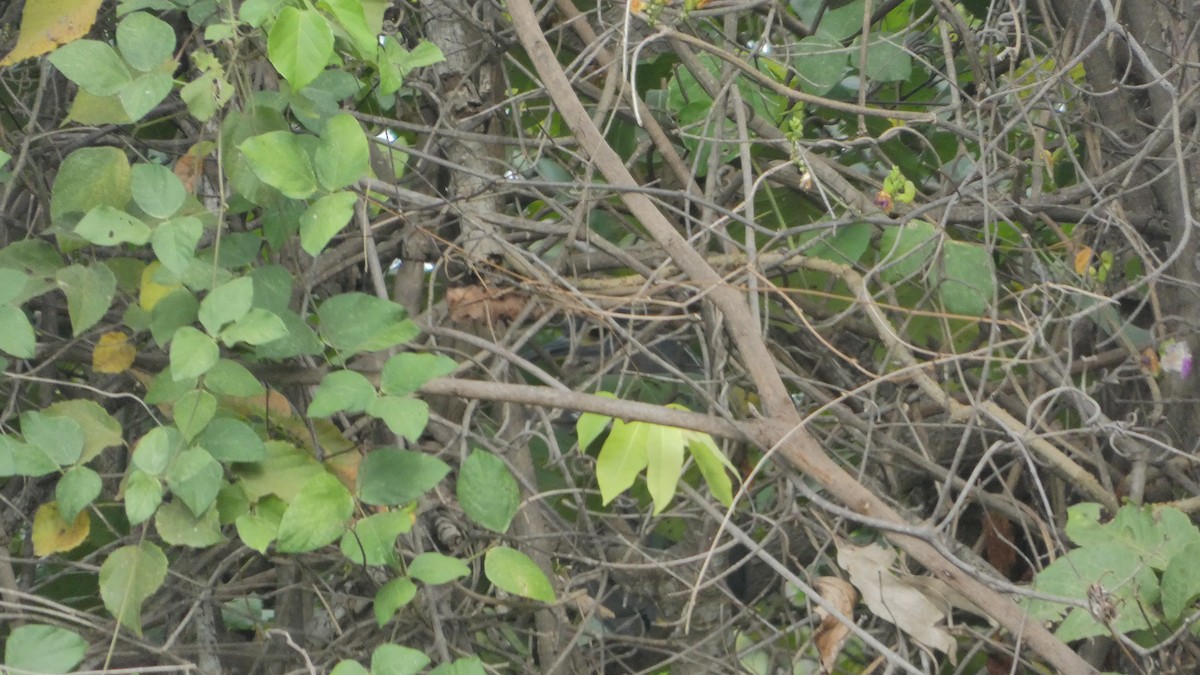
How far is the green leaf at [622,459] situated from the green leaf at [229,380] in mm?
337

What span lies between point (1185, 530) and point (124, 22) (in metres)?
1.14

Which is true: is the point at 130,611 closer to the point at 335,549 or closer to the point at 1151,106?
the point at 335,549

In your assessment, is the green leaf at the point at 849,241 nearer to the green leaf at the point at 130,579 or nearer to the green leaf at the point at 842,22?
the green leaf at the point at 842,22

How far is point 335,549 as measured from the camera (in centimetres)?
131

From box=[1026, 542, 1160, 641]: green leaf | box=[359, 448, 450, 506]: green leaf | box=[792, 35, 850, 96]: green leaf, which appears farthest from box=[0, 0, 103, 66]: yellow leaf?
box=[1026, 542, 1160, 641]: green leaf

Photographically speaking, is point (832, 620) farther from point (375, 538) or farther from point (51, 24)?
point (51, 24)

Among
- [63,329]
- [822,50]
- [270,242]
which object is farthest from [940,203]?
[63,329]

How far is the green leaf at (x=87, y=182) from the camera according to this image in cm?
112

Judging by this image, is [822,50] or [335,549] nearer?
[335,549]

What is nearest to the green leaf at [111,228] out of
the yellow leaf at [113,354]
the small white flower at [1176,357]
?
the yellow leaf at [113,354]

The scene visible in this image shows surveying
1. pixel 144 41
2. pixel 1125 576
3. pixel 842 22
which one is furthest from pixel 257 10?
pixel 1125 576

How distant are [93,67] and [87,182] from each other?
0.43 feet

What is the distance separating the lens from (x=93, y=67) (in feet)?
3.41

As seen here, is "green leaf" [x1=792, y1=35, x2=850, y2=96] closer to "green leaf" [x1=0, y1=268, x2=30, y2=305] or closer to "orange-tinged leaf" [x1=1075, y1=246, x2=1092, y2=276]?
"orange-tinged leaf" [x1=1075, y1=246, x2=1092, y2=276]
